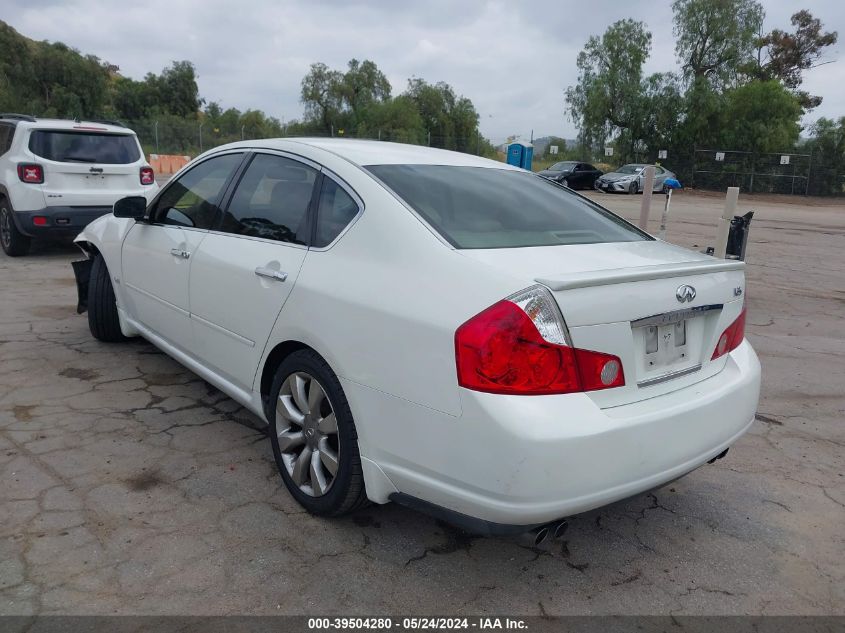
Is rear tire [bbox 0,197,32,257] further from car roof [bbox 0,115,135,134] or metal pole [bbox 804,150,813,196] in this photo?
metal pole [bbox 804,150,813,196]

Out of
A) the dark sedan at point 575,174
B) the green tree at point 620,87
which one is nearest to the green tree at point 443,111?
the green tree at point 620,87

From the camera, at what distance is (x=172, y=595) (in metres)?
2.38

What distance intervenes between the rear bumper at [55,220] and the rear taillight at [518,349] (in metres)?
7.81

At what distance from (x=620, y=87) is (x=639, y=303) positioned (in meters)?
42.3

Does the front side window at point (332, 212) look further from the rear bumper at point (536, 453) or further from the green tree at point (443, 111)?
the green tree at point (443, 111)

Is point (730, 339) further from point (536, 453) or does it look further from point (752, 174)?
point (752, 174)

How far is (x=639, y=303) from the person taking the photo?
2314 mm

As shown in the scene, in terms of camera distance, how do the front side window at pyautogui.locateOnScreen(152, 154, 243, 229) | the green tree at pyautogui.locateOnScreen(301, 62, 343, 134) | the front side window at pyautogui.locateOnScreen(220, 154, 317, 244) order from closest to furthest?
the front side window at pyautogui.locateOnScreen(220, 154, 317, 244) → the front side window at pyautogui.locateOnScreen(152, 154, 243, 229) → the green tree at pyautogui.locateOnScreen(301, 62, 343, 134)

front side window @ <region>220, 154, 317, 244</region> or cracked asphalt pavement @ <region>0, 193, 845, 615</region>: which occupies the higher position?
front side window @ <region>220, 154, 317, 244</region>

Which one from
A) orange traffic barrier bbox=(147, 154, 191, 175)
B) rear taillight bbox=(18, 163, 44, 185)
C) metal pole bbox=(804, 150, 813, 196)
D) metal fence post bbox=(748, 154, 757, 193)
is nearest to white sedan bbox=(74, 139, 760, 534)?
rear taillight bbox=(18, 163, 44, 185)

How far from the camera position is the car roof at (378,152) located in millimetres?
3111

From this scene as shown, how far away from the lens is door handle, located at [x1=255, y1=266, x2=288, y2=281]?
115 inches

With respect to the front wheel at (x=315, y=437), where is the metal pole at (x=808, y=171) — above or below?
above

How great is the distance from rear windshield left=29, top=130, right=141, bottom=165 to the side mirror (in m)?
5.10
